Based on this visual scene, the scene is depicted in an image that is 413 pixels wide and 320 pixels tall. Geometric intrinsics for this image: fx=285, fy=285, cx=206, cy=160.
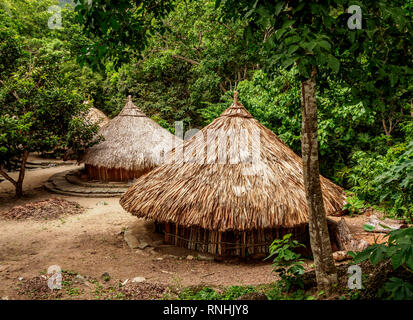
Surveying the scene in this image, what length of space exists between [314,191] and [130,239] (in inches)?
191

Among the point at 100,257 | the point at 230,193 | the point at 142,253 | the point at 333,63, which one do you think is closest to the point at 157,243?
the point at 142,253

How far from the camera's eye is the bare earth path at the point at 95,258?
15.0 ft

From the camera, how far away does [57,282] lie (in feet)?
13.7

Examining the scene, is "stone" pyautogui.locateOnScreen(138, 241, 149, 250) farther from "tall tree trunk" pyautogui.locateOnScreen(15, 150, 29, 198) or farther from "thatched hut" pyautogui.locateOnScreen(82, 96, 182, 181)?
"tall tree trunk" pyautogui.locateOnScreen(15, 150, 29, 198)

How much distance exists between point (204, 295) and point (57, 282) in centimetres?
234

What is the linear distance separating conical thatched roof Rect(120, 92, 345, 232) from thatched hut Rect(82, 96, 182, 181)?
5.52 m

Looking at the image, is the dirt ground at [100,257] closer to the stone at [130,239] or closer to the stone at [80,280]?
the stone at [130,239]

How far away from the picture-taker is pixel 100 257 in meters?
5.39

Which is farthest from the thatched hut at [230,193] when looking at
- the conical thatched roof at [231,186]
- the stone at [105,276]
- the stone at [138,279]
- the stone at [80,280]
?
the stone at [80,280]

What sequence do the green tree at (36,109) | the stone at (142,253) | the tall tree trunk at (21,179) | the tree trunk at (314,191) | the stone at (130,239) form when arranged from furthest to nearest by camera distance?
the tall tree trunk at (21,179) < the green tree at (36,109) < the stone at (130,239) < the stone at (142,253) < the tree trunk at (314,191)

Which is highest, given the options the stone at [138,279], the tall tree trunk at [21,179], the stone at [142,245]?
the tall tree trunk at [21,179]

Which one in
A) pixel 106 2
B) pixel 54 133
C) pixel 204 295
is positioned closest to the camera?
pixel 106 2
